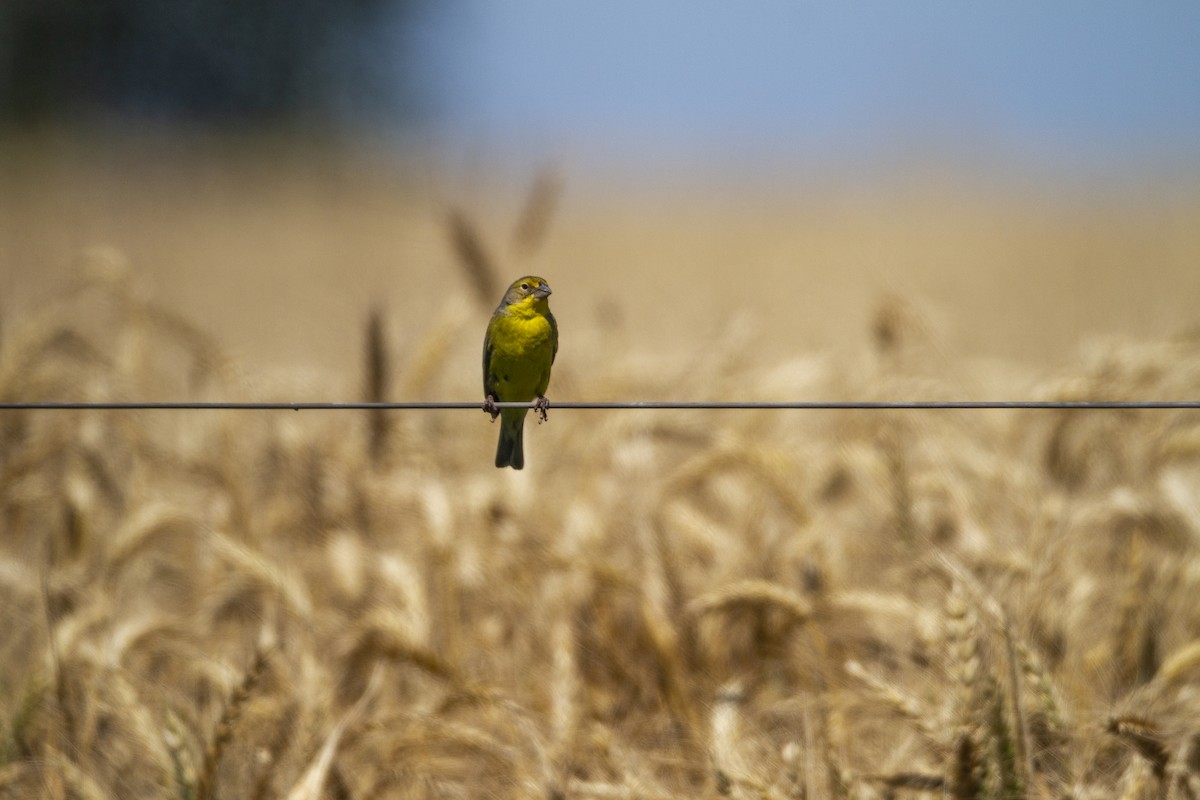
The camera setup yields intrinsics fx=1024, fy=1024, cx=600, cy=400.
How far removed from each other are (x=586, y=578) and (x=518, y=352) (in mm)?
1032

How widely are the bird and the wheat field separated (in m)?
0.49

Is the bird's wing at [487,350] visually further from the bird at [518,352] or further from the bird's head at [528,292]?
the bird's head at [528,292]

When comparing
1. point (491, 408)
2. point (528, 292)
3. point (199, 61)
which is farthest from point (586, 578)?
point (199, 61)

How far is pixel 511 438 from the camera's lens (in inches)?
134

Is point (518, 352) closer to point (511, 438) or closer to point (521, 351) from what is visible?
point (521, 351)

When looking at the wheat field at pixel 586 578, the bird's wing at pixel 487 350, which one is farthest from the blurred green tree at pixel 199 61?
the bird's wing at pixel 487 350

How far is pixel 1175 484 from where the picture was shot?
3645mm

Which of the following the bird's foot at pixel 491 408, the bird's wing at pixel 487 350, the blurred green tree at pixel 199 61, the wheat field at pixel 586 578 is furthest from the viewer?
the blurred green tree at pixel 199 61

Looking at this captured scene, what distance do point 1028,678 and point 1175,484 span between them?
164 centimetres

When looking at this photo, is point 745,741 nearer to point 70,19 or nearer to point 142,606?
point 142,606

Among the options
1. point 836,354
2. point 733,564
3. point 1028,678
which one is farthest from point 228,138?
point 1028,678

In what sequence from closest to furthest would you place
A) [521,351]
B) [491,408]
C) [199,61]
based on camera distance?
[491,408], [521,351], [199,61]

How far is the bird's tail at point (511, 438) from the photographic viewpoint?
3.28m

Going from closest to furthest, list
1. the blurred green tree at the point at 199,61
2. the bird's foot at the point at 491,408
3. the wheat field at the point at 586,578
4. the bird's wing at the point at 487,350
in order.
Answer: the bird's foot at the point at 491,408 < the wheat field at the point at 586,578 < the bird's wing at the point at 487,350 < the blurred green tree at the point at 199,61
